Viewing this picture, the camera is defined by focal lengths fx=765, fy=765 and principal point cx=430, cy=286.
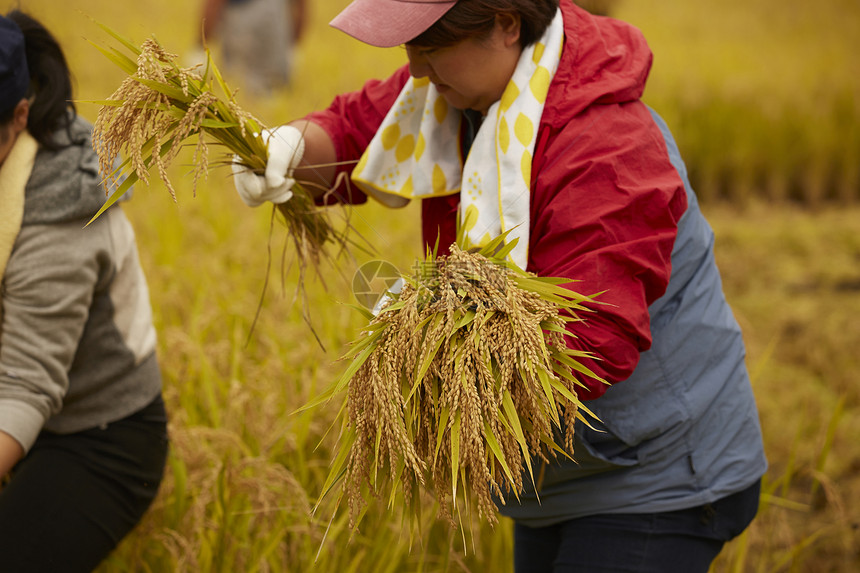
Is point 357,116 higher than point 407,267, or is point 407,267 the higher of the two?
point 357,116

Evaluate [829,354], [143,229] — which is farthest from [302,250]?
[829,354]

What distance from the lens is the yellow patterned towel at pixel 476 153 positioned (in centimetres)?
114

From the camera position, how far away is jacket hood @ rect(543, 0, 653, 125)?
1134 millimetres

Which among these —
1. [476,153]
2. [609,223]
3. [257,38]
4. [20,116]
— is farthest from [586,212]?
[257,38]

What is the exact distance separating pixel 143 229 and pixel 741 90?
4.26 metres

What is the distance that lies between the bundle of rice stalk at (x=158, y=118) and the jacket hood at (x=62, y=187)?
0.71 feet

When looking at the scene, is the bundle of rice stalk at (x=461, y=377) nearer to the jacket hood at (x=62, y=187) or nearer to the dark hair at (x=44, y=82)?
the jacket hood at (x=62, y=187)

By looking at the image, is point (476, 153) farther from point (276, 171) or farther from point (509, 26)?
point (276, 171)

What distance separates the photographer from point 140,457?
1535 mm

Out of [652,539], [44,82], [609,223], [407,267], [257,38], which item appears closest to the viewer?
[609,223]

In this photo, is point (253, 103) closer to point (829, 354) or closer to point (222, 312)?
point (222, 312)

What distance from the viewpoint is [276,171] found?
1.33 metres

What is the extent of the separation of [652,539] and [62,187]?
119 centimetres

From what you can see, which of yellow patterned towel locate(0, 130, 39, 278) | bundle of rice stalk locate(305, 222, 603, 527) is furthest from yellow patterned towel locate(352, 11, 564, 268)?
yellow patterned towel locate(0, 130, 39, 278)
